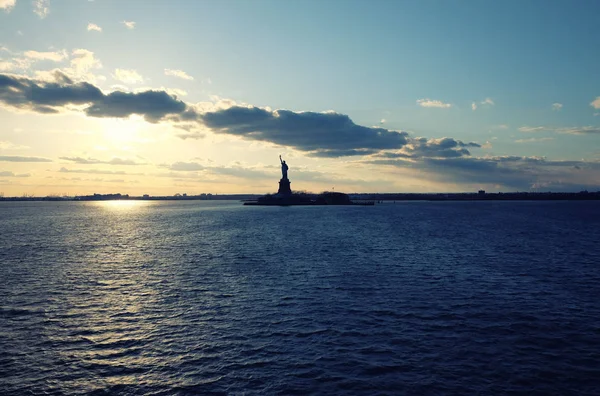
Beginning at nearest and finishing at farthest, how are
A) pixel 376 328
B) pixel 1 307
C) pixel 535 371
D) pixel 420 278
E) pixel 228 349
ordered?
pixel 535 371 → pixel 228 349 → pixel 376 328 → pixel 1 307 → pixel 420 278

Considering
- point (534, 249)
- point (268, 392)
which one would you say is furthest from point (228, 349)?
point (534, 249)

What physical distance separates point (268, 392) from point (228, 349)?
205 inches

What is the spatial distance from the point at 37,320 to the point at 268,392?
1880cm

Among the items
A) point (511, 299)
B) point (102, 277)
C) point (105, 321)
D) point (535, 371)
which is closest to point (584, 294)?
point (511, 299)

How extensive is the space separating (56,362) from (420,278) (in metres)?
30.6

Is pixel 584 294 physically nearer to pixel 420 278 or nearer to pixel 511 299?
pixel 511 299

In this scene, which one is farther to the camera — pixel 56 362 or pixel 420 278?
pixel 420 278

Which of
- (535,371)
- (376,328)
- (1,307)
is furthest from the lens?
(1,307)

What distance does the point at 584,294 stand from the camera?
31.7 metres

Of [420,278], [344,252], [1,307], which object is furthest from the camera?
[344,252]

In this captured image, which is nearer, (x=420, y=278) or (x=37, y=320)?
(x=37, y=320)

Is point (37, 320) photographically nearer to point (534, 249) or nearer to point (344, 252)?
point (344, 252)

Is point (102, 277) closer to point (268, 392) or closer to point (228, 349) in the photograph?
point (228, 349)

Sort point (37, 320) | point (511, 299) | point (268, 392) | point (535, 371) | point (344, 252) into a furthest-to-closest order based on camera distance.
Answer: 1. point (344, 252)
2. point (511, 299)
3. point (37, 320)
4. point (535, 371)
5. point (268, 392)
